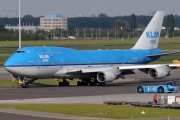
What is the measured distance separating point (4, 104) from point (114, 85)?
913 inches

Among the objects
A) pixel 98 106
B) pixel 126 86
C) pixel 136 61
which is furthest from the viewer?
pixel 136 61

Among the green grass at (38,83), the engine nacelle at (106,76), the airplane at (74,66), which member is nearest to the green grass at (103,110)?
the airplane at (74,66)

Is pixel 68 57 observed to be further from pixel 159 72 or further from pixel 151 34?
pixel 151 34

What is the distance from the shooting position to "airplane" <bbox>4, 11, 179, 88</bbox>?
70938 mm

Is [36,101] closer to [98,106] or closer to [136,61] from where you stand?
[98,106]

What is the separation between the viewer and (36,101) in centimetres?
5566

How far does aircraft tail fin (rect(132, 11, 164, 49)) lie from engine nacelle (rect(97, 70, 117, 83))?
10214 millimetres

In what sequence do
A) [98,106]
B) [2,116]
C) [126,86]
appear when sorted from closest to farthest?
[2,116] < [98,106] < [126,86]

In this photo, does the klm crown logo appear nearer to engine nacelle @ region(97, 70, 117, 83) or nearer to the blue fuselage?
the blue fuselage

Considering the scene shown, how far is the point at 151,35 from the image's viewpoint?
82.1 m

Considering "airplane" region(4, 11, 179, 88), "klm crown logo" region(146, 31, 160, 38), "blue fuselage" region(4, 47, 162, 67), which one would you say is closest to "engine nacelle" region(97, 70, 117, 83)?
"airplane" region(4, 11, 179, 88)

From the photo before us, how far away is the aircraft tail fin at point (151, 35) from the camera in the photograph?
269ft

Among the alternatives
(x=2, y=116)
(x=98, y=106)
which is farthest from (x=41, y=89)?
(x=2, y=116)

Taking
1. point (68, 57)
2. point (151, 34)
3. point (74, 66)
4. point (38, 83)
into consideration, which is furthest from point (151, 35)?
point (38, 83)
